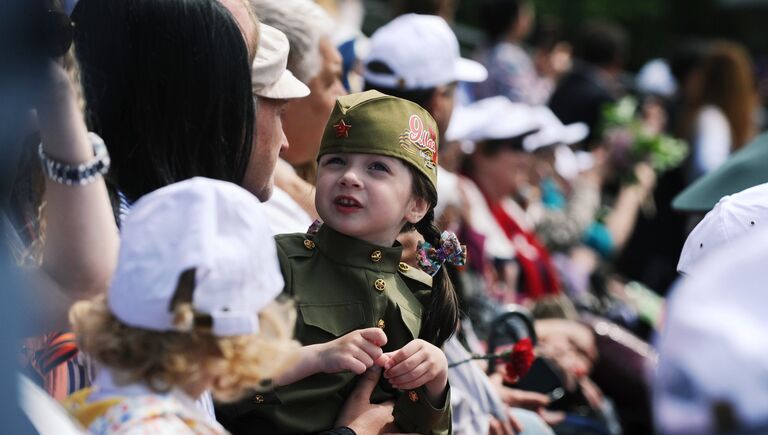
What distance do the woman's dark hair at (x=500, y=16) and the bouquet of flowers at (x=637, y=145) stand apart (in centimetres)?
94

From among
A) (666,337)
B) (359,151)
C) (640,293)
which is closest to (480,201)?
(640,293)

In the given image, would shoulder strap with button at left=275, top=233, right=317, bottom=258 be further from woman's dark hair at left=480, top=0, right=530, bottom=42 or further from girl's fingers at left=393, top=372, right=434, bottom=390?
woman's dark hair at left=480, top=0, right=530, bottom=42

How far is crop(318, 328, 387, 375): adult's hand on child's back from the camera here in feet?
8.29


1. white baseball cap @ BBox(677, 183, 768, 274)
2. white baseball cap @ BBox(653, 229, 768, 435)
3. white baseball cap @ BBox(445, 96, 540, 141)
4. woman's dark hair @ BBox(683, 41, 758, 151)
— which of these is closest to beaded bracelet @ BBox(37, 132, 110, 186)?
white baseball cap @ BBox(653, 229, 768, 435)

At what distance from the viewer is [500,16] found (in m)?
8.47

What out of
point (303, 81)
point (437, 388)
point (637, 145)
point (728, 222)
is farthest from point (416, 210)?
point (637, 145)

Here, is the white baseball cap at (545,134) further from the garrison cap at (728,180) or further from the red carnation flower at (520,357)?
the red carnation flower at (520,357)

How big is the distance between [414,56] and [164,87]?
1.87 metres

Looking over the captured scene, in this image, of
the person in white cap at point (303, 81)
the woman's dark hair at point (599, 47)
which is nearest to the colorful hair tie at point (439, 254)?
the person in white cap at point (303, 81)

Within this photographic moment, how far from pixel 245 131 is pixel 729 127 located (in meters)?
5.69

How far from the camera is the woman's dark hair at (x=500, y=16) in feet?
27.6

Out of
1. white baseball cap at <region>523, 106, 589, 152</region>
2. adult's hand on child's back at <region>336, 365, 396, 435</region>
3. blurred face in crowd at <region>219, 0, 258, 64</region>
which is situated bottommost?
white baseball cap at <region>523, 106, 589, 152</region>

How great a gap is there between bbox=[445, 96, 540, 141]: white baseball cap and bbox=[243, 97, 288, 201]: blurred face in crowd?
2.81 meters

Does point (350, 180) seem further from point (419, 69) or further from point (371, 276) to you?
point (419, 69)
